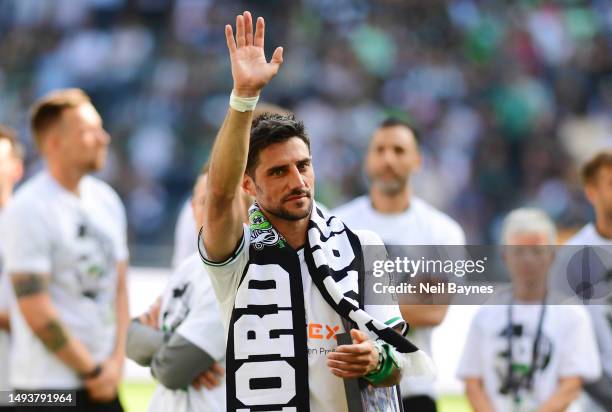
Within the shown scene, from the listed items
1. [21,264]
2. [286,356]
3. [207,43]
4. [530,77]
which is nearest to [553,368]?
[286,356]

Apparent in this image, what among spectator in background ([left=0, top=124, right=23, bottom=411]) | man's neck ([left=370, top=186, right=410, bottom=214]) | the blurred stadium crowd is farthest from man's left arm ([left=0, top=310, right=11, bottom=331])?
the blurred stadium crowd

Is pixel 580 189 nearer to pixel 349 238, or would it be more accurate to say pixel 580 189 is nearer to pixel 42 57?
pixel 42 57

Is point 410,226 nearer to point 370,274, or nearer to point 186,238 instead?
point 186,238

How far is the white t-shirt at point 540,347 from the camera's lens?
5539mm

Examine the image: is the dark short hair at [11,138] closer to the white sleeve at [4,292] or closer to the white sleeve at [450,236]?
the white sleeve at [4,292]

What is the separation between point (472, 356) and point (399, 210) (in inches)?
47.9

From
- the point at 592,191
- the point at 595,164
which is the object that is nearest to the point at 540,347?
the point at 592,191

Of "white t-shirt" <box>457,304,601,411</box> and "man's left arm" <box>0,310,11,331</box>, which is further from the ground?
"man's left arm" <box>0,310,11,331</box>

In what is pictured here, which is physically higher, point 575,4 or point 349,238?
point 575,4

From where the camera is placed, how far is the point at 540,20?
650 inches

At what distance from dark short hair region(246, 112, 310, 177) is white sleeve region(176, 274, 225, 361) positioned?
102 cm

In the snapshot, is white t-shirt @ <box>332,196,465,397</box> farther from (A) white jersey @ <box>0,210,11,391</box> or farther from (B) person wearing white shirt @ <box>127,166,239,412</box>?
(A) white jersey @ <box>0,210,11,391</box>

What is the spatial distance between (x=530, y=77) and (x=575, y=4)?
177 centimetres

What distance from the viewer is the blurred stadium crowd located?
14.7m
